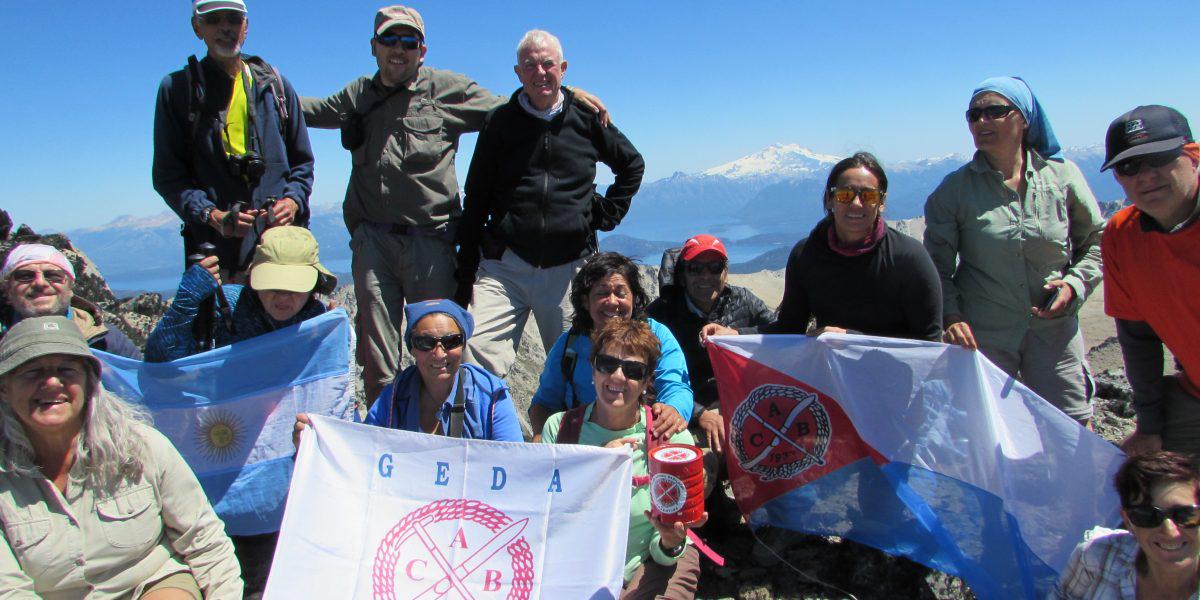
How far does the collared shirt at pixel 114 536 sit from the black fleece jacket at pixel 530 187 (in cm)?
318

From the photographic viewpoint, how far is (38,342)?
3.77 metres

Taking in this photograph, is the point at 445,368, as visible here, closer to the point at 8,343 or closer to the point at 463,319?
the point at 463,319

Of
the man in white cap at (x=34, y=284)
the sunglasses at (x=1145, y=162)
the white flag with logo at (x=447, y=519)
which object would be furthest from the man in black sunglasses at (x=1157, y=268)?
the man in white cap at (x=34, y=284)

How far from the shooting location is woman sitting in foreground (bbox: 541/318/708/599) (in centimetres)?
440

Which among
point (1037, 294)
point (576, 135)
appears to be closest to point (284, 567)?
point (576, 135)

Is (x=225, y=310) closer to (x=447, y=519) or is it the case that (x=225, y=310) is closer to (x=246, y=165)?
(x=246, y=165)

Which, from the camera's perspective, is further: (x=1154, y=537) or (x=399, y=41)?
(x=399, y=41)

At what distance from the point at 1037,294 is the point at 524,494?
4018 millimetres

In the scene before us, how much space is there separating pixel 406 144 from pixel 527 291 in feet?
5.55

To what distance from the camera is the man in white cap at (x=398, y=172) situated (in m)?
6.64

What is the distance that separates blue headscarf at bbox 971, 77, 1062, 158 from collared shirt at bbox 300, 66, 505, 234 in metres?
4.26

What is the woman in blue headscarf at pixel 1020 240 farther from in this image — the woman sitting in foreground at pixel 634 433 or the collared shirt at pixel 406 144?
the collared shirt at pixel 406 144

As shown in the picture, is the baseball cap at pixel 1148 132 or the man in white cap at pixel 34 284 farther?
the man in white cap at pixel 34 284

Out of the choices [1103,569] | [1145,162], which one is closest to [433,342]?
[1103,569]
